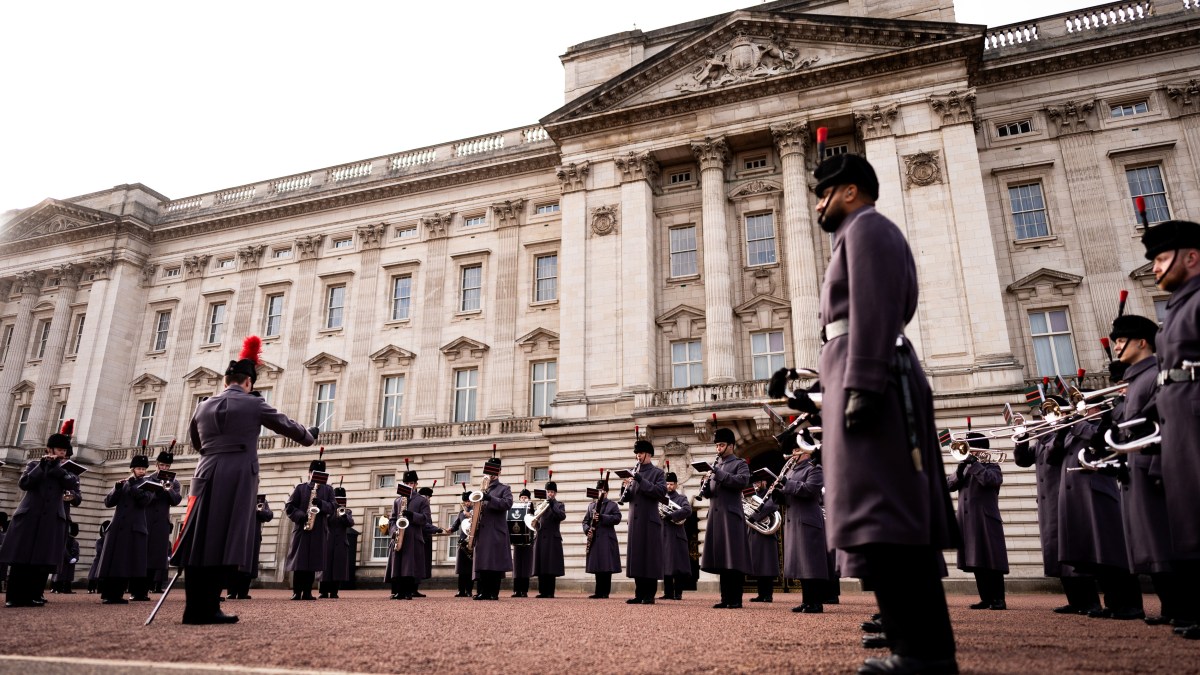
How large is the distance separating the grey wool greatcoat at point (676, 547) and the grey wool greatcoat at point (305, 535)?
7.10 m

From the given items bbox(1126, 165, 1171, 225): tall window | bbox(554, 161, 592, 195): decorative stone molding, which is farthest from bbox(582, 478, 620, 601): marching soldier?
bbox(1126, 165, 1171, 225): tall window

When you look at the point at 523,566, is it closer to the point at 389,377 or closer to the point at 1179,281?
the point at 1179,281

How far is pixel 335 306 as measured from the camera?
35.0 m

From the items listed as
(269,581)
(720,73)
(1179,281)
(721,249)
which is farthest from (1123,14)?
(269,581)

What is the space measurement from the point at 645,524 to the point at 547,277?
1967cm

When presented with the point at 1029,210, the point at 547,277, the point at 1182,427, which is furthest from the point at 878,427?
the point at 547,277

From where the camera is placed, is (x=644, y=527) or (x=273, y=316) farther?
(x=273, y=316)

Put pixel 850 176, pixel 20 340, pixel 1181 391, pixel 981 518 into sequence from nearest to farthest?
pixel 850 176, pixel 1181 391, pixel 981 518, pixel 20 340

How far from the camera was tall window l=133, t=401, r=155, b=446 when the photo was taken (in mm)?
36406

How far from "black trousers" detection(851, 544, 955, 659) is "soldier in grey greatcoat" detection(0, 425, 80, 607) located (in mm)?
11426

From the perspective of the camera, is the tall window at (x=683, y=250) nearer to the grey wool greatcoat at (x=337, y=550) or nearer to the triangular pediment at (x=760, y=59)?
the triangular pediment at (x=760, y=59)

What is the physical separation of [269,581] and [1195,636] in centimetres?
3166

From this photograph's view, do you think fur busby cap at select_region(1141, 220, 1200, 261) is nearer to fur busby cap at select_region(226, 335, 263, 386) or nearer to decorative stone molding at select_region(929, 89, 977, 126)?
fur busby cap at select_region(226, 335, 263, 386)

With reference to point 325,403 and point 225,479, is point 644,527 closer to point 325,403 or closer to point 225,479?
point 225,479
